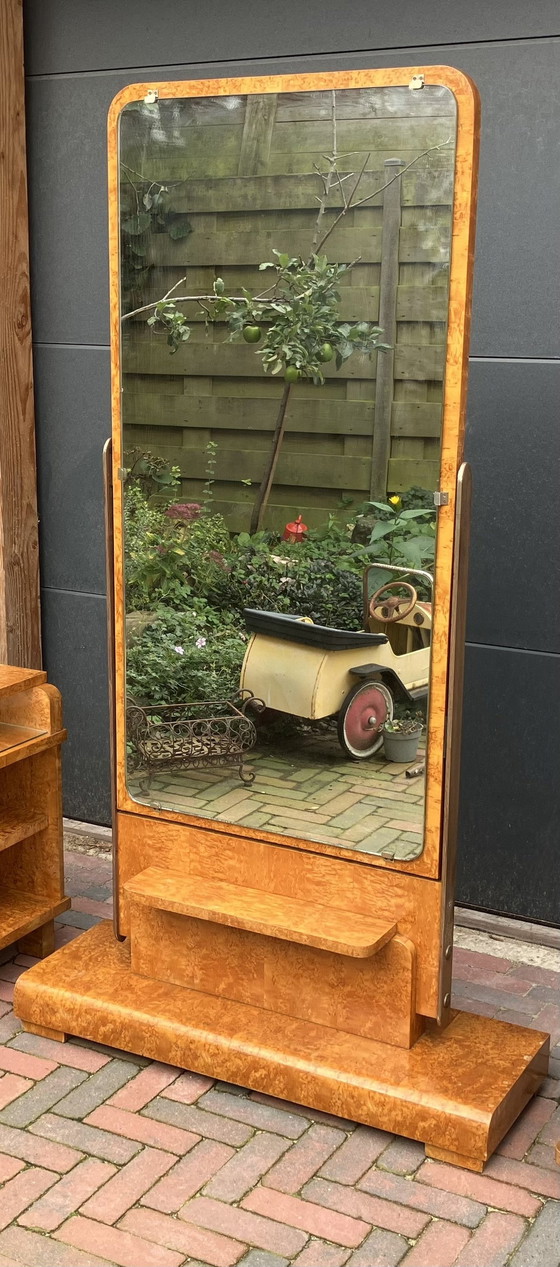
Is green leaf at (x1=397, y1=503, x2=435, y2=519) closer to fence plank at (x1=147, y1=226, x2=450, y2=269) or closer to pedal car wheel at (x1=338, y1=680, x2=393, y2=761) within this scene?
pedal car wheel at (x1=338, y1=680, x2=393, y2=761)

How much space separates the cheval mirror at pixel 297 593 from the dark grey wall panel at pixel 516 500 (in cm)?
97

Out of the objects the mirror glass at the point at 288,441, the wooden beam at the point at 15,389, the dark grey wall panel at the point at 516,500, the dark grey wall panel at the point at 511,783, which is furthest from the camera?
the wooden beam at the point at 15,389

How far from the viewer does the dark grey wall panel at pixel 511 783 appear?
145 inches

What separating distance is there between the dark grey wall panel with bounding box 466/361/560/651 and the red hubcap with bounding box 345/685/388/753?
1031mm

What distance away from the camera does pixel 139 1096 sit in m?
2.96

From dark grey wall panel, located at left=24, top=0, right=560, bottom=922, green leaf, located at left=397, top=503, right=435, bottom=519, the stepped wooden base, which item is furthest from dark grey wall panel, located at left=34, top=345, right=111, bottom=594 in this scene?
green leaf, located at left=397, top=503, right=435, bottom=519

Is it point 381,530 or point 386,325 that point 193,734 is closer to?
point 381,530

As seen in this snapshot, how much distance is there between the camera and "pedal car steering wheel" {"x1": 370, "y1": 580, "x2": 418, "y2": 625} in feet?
8.89

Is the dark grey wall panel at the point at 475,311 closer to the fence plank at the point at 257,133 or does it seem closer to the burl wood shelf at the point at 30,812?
the burl wood shelf at the point at 30,812

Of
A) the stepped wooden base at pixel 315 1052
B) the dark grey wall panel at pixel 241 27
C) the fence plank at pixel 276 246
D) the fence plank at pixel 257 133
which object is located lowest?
the stepped wooden base at pixel 315 1052

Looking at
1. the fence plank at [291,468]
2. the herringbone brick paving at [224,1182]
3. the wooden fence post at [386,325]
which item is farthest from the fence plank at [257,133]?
the herringbone brick paving at [224,1182]

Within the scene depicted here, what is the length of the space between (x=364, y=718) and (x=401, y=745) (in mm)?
105

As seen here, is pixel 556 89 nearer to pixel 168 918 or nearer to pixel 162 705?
pixel 162 705

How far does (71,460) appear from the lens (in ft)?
14.3
